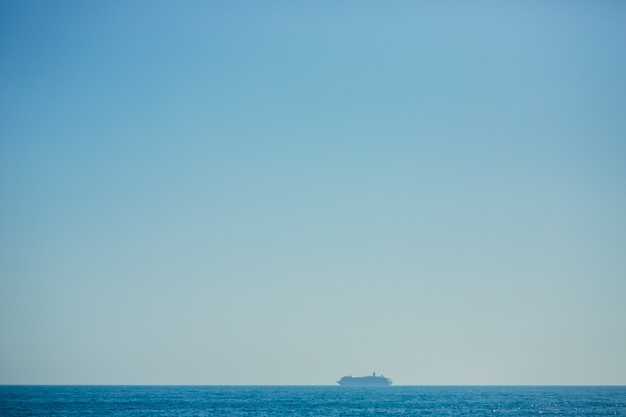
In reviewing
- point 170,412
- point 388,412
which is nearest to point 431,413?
point 388,412

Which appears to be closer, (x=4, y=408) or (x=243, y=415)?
(x=243, y=415)

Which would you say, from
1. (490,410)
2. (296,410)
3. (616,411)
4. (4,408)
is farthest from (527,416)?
(4,408)

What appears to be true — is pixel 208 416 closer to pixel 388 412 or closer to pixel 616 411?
pixel 388 412

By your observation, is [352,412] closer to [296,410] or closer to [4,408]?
[296,410]

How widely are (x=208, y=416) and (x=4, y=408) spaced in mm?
33845

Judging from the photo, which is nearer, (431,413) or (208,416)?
(208,416)

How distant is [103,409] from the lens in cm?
10500

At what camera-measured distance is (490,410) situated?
10619 centimetres

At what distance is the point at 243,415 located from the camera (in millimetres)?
95625

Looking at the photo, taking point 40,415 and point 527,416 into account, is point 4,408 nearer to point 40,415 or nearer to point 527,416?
point 40,415

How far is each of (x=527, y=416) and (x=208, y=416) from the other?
146ft

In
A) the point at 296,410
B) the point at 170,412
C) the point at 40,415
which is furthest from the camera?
the point at 296,410

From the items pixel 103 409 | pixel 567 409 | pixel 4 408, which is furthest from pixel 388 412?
pixel 4 408

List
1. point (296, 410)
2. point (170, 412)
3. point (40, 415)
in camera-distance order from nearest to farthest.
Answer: point (40, 415) < point (170, 412) < point (296, 410)
